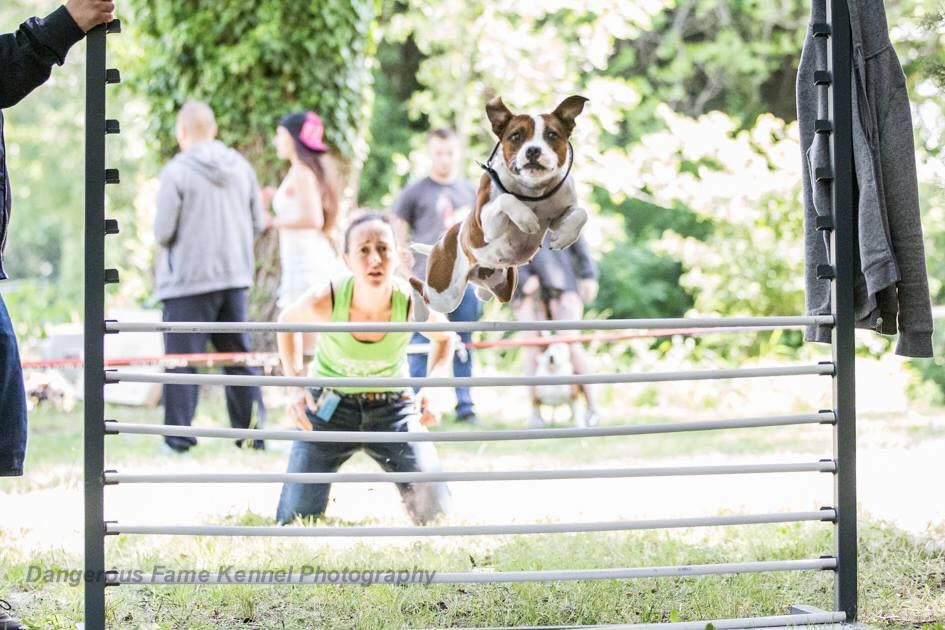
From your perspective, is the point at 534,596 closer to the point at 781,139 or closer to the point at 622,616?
the point at 622,616

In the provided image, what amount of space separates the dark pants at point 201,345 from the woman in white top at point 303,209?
28 cm

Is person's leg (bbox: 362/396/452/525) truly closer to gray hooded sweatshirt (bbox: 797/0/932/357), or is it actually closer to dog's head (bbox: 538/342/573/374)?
gray hooded sweatshirt (bbox: 797/0/932/357)

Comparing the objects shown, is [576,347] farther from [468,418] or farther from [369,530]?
[369,530]

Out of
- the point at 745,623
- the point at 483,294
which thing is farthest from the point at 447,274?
the point at 745,623

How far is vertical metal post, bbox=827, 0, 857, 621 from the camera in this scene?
2625 millimetres

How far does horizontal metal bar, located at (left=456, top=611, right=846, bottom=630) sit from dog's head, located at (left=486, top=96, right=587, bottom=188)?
1032mm

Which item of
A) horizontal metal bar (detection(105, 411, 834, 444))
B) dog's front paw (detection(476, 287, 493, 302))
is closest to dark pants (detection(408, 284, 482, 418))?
dog's front paw (detection(476, 287, 493, 302))

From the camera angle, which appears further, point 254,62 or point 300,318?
point 254,62

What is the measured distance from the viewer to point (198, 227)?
212 inches

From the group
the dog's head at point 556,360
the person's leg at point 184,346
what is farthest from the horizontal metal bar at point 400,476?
the dog's head at point 556,360

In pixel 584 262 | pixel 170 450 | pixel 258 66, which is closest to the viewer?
pixel 170 450

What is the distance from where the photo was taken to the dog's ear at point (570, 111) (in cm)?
239

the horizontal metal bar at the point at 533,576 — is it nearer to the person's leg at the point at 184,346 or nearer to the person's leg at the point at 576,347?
the person's leg at the point at 184,346

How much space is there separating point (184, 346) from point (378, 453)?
209 centimetres
